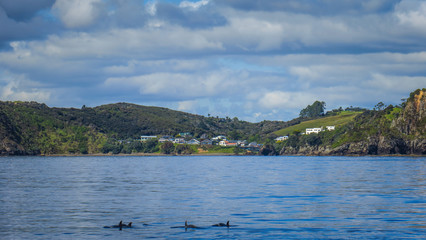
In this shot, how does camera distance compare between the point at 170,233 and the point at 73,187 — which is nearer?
the point at 170,233

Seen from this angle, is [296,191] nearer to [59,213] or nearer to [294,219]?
[294,219]

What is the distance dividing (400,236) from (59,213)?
30499 mm

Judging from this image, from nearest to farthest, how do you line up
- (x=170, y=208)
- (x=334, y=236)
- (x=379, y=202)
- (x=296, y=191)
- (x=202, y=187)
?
(x=334, y=236) < (x=170, y=208) < (x=379, y=202) < (x=296, y=191) < (x=202, y=187)

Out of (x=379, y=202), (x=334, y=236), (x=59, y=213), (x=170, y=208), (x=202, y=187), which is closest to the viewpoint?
(x=334, y=236)

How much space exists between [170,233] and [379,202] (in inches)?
1097

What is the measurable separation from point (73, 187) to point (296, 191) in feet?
111

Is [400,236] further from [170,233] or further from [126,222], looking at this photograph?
[126,222]

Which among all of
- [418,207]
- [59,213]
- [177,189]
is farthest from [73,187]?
[418,207]

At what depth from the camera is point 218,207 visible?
168 ft

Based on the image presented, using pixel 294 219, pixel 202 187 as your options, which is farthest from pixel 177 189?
pixel 294 219

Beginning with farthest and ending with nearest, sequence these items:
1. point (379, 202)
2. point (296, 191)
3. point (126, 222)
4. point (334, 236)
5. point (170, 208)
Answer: point (296, 191), point (379, 202), point (170, 208), point (126, 222), point (334, 236)

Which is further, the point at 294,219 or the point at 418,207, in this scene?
the point at 418,207

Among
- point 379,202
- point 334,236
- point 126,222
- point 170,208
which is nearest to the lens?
point 334,236

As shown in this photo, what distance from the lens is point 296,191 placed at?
68.1m
